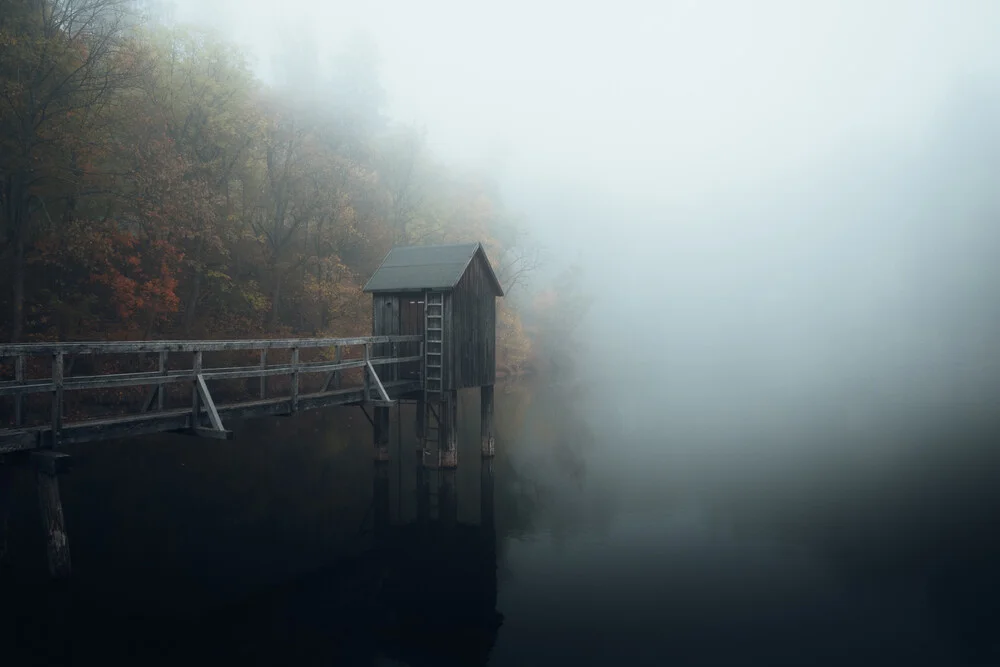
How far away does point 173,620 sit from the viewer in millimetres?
12008

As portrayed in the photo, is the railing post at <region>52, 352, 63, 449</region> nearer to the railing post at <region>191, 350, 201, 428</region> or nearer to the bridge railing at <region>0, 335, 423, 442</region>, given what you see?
the bridge railing at <region>0, 335, 423, 442</region>

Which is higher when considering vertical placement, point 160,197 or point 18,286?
point 160,197

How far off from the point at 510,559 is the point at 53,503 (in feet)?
34.4

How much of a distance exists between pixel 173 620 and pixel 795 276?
7557 inches

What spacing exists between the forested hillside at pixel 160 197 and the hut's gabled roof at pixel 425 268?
1075 cm

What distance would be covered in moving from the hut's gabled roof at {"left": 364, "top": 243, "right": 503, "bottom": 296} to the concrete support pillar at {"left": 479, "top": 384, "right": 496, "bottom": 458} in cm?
473

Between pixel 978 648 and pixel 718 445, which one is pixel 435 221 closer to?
pixel 718 445

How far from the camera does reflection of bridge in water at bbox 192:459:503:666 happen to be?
11.3 metres

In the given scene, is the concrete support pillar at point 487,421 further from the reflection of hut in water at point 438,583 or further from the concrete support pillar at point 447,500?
the reflection of hut in water at point 438,583

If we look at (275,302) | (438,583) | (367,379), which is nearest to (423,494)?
(367,379)

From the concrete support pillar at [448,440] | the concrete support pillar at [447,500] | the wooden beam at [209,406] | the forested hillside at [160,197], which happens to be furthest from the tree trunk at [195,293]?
the wooden beam at [209,406]

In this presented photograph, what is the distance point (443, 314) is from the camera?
21672mm

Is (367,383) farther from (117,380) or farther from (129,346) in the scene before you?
(129,346)

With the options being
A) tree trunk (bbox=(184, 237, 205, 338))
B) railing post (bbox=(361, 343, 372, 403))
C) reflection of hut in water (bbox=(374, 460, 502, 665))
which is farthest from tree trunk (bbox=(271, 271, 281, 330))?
railing post (bbox=(361, 343, 372, 403))
